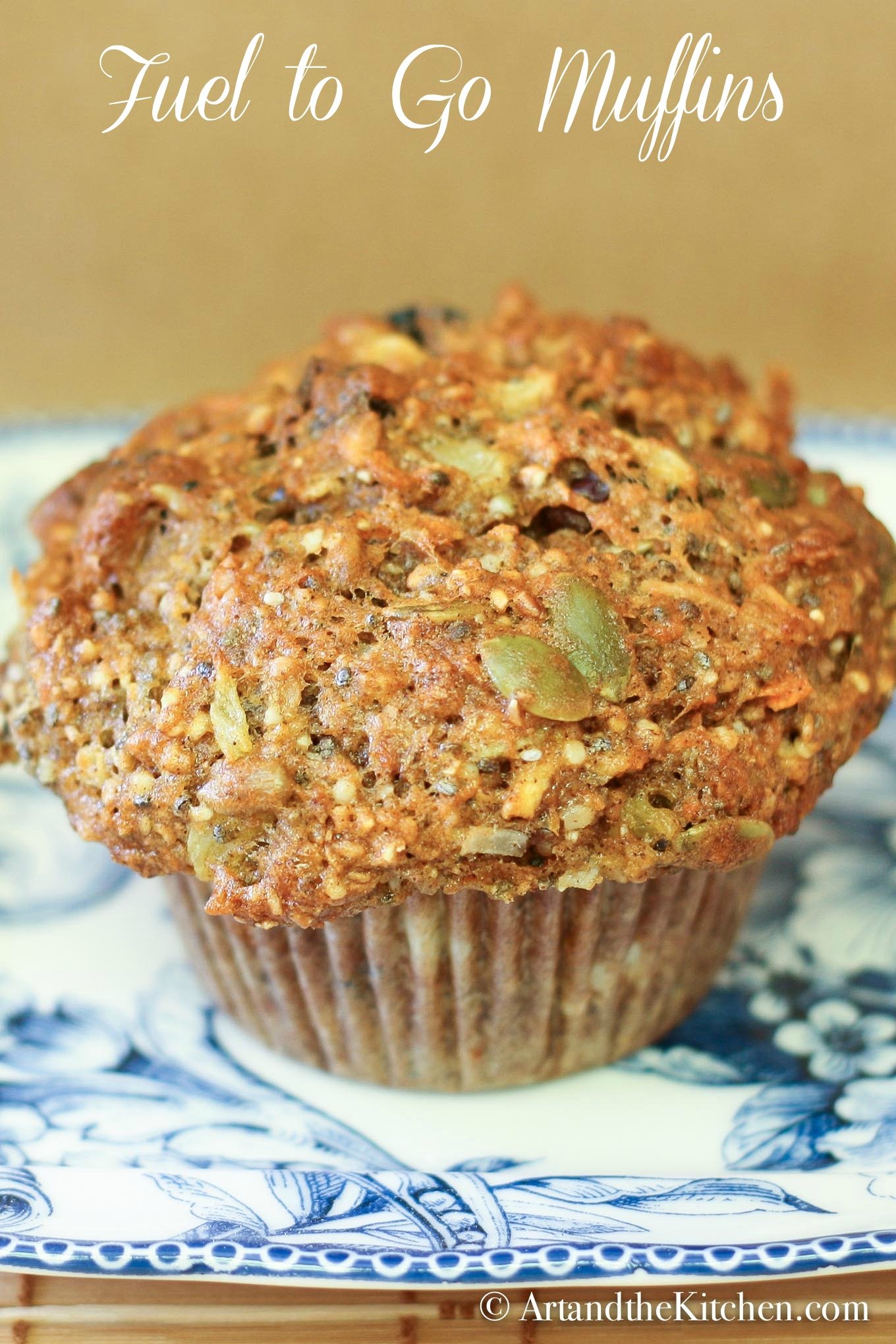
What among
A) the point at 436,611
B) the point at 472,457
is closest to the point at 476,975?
the point at 436,611

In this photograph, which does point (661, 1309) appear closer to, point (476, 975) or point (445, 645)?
point (476, 975)

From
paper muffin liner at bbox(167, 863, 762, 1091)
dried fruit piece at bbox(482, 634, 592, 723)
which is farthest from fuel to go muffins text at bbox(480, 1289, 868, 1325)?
dried fruit piece at bbox(482, 634, 592, 723)

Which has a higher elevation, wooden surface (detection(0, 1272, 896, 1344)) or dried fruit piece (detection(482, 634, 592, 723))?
dried fruit piece (detection(482, 634, 592, 723))

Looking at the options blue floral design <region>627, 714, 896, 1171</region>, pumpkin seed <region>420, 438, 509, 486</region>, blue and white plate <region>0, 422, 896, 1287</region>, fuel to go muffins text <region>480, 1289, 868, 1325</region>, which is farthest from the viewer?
blue floral design <region>627, 714, 896, 1171</region>

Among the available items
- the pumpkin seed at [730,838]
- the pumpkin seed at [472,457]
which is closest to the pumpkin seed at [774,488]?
the pumpkin seed at [472,457]

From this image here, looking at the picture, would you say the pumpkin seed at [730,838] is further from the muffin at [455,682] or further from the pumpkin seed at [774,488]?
the pumpkin seed at [774,488]

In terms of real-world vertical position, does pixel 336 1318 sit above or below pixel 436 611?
below

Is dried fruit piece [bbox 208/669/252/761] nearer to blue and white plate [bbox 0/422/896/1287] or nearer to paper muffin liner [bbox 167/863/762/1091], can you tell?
paper muffin liner [bbox 167/863/762/1091]
